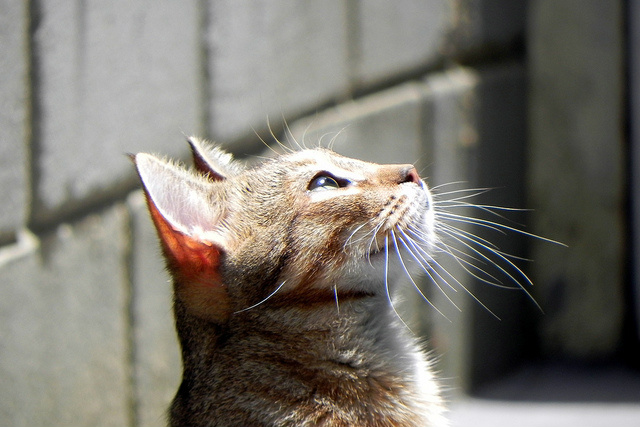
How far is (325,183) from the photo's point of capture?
8.71 ft

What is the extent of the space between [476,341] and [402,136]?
1.41 m

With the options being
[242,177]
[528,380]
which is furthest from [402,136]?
[242,177]

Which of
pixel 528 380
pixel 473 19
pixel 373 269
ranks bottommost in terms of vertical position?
pixel 528 380

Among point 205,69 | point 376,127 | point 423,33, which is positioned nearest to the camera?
point 205,69

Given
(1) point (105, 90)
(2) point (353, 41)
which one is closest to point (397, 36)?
(2) point (353, 41)

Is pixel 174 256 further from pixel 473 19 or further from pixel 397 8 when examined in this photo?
pixel 473 19

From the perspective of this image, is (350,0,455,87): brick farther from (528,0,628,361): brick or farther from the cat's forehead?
the cat's forehead

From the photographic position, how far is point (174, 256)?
2.39m

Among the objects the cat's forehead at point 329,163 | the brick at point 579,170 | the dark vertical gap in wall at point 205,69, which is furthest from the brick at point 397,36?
the cat's forehead at point 329,163

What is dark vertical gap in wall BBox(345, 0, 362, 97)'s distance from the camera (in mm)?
4539

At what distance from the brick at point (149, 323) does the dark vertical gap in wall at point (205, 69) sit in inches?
17.7

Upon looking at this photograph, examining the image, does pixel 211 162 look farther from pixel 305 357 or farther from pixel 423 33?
pixel 423 33

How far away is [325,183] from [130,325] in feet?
4.64

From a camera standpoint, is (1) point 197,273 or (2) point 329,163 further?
(2) point 329,163
